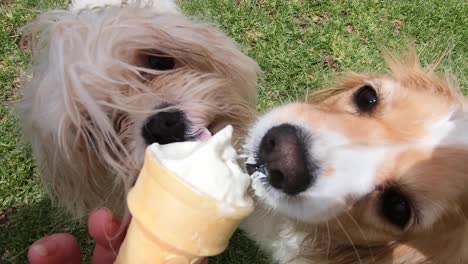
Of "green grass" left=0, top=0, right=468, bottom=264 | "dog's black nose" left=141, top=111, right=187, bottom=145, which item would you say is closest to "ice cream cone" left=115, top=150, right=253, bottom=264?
"dog's black nose" left=141, top=111, right=187, bottom=145

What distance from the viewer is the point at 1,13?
3.98m

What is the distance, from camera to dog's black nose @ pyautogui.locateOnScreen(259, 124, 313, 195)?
1843 mm

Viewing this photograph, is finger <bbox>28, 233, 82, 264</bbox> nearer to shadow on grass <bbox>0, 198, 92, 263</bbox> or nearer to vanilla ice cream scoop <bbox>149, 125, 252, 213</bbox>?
vanilla ice cream scoop <bbox>149, 125, 252, 213</bbox>

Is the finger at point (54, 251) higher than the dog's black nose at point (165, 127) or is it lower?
lower

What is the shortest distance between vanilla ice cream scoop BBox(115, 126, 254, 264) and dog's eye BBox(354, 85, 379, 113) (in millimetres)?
871

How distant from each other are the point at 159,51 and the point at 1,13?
7.40ft

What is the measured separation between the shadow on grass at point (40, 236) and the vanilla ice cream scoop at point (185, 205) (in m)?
1.94

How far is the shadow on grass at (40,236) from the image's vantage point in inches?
132

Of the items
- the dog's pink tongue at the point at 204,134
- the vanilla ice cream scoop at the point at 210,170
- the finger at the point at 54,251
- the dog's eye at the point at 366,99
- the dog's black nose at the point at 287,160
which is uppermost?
the vanilla ice cream scoop at the point at 210,170

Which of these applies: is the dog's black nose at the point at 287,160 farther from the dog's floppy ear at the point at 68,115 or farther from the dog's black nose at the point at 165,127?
the dog's floppy ear at the point at 68,115

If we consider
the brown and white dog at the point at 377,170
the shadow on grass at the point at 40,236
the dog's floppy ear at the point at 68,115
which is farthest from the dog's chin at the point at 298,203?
the shadow on grass at the point at 40,236

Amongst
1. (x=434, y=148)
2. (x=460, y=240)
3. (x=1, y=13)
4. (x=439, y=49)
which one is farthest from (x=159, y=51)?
(x=439, y=49)

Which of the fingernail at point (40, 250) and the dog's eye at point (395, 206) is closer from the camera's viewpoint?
the fingernail at point (40, 250)

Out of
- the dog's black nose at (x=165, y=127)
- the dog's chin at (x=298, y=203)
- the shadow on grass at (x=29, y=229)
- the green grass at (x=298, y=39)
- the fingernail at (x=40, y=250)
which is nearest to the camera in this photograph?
the fingernail at (x=40, y=250)
